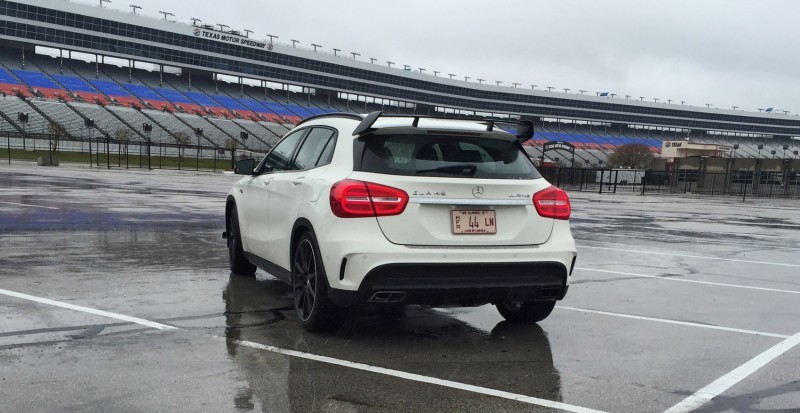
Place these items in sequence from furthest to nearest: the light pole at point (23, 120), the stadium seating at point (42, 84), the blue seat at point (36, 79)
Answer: the blue seat at point (36, 79) → the stadium seating at point (42, 84) → the light pole at point (23, 120)

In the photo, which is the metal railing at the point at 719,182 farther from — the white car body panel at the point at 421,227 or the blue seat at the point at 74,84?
the blue seat at the point at 74,84

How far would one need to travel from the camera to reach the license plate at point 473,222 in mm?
4871

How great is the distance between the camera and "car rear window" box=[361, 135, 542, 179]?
493 centimetres

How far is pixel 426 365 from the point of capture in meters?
4.52

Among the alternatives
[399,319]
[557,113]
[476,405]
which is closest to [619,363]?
[476,405]

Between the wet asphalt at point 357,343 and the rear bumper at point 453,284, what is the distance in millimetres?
360

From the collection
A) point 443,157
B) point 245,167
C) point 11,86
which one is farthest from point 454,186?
point 11,86

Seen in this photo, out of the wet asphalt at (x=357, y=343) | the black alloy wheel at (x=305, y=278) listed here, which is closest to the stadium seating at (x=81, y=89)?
the wet asphalt at (x=357, y=343)

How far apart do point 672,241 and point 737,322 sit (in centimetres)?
697

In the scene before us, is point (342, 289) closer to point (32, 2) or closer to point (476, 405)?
point (476, 405)

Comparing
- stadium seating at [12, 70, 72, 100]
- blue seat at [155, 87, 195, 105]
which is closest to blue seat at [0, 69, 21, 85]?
stadium seating at [12, 70, 72, 100]

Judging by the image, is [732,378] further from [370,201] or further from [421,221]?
[370,201]

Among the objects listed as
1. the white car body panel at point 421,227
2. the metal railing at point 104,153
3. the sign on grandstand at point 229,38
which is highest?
the sign on grandstand at point 229,38

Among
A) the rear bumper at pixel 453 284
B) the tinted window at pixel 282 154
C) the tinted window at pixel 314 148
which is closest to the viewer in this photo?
the rear bumper at pixel 453 284
